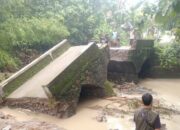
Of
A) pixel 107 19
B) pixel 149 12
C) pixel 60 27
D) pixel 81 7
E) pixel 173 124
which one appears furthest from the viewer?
pixel 107 19

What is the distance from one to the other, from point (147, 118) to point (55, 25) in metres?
13.6

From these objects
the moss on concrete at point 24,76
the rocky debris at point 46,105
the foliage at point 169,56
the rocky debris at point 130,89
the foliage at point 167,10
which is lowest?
the rocky debris at point 130,89

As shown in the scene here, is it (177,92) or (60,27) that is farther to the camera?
(60,27)

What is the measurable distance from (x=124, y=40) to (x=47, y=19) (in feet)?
28.8

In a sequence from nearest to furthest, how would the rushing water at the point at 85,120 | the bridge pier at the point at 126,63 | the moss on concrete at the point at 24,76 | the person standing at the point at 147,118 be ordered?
the person standing at the point at 147,118, the rushing water at the point at 85,120, the moss on concrete at the point at 24,76, the bridge pier at the point at 126,63

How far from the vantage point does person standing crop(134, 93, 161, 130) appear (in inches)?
207

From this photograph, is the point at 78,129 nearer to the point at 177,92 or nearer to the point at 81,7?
the point at 177,92

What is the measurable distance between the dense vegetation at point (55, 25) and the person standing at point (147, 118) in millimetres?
3559

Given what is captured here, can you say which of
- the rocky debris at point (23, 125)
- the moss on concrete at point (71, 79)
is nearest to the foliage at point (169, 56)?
the moss on concrete at point (71, 79)

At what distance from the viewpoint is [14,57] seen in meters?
15.5

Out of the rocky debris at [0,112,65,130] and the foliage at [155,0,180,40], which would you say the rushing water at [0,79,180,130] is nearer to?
the rocky debris at [0,112,65,130]

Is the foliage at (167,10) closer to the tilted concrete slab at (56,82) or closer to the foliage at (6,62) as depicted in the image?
the tilted concrete slab at (56,82)

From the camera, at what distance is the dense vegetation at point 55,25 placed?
48.6 feet

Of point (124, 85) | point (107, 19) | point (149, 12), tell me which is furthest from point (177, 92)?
point (107, 19)
